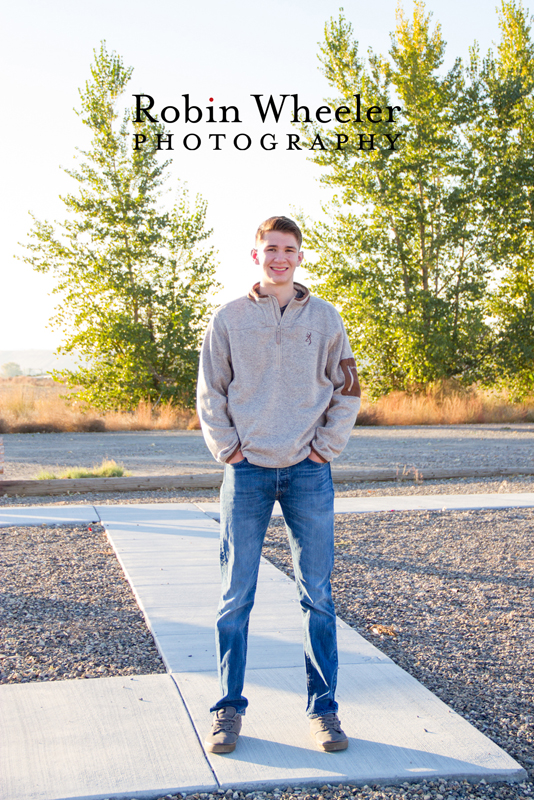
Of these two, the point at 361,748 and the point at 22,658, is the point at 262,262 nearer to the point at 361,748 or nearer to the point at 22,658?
the point at 361,748

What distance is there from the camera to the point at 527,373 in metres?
23.6

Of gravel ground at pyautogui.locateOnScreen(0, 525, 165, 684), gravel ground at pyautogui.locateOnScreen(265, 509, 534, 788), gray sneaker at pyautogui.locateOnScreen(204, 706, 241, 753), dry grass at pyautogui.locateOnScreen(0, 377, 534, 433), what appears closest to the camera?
gray sneaker at pyautogui.locateOnScreen(204, 706, 241, 753)

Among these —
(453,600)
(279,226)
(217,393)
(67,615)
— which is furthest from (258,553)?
(453,600)

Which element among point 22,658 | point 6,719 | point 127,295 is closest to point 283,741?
point 6,719

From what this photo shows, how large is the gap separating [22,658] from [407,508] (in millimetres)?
4802

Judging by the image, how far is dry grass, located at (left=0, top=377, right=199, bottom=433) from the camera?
17688 mm

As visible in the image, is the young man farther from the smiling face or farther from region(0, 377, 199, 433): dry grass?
region(0, 377, 199, 433): dry grass

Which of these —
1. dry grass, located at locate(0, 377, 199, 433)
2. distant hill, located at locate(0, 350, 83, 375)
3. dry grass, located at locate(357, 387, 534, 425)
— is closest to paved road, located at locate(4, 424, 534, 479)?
dry grass, located at locate(0, 377, 199, 433)

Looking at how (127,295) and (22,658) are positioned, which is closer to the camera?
(22,658)

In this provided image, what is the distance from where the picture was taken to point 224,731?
8.48ft

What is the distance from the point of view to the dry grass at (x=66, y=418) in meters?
17.7

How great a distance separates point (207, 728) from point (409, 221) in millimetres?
21513

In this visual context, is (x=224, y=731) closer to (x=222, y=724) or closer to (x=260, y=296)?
(x=222, y=724)

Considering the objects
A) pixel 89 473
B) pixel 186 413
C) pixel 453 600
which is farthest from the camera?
pixel 186 413
